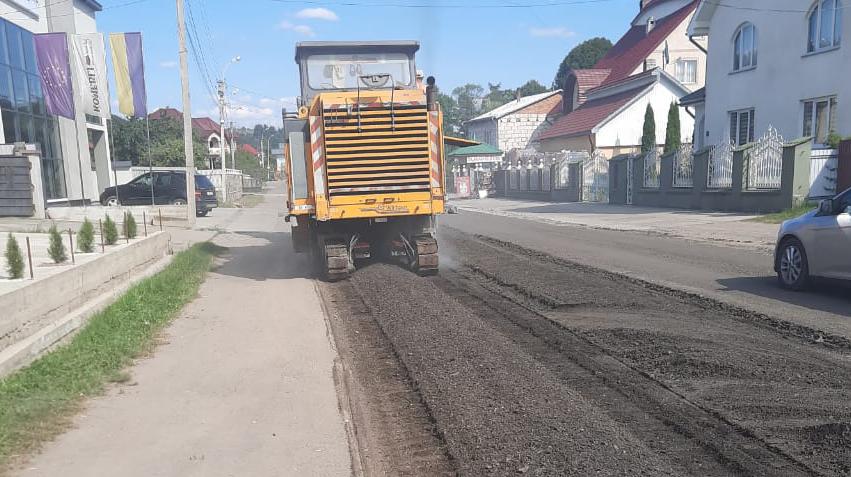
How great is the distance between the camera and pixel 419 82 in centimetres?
1273

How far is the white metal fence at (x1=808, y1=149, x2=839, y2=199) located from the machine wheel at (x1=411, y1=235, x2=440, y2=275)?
1277cm

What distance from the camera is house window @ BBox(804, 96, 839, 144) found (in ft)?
66.3

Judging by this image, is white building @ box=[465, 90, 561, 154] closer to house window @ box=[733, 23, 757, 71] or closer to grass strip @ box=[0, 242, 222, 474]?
house window @ box=[733, 23, 757, 71]

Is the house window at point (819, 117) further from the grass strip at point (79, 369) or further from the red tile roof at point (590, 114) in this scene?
the grass strip at point (79, 369)

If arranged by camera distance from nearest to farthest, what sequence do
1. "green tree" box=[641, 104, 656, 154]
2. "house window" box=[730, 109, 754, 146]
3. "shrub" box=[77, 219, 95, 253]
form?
"shrub" box=[77, 219, 95, 253]
"house window" box=[730, 109, 754, 146]
"green tree" box=[641, 104, 656, 154]

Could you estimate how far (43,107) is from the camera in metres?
26.0

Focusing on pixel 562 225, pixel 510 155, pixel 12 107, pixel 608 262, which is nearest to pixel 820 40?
pixel 562 225

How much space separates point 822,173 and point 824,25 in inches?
196

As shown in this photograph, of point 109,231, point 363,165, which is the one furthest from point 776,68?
point 109,231

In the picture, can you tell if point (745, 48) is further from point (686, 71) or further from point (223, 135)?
point (223, 135)

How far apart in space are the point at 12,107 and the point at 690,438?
25331mm

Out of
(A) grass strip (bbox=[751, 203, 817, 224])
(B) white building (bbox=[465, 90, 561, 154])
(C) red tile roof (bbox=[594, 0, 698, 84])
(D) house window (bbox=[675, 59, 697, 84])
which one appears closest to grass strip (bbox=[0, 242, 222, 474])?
(A) grass strip (bbox=[751, 203, 817, 224])

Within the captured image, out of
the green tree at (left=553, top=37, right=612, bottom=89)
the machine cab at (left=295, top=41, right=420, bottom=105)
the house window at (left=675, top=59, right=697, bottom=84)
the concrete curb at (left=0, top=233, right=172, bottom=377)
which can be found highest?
the green tree at (left=553, top=37, right=612, bottom=89)

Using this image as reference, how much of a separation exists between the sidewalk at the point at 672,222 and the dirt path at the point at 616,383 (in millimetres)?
7630
